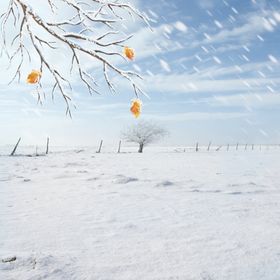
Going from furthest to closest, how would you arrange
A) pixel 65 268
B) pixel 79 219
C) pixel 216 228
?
pixel 79 219 → pixel 216 228 → pixel 65 268

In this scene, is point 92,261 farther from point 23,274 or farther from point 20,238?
point 20,238

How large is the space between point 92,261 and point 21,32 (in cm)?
284

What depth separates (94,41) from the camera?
2.70 meters

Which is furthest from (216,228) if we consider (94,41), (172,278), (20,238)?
(94,41)

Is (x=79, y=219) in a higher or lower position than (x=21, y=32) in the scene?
lower

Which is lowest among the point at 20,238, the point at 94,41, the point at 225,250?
the point at 20,238

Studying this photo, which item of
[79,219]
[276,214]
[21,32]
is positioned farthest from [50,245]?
[276,214]

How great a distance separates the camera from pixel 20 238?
17.7 feet

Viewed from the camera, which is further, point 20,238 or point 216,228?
point 216,228

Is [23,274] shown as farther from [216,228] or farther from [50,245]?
[216,228]

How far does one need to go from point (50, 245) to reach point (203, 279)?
90.3 inches

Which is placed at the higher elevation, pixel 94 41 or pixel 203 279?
pixel 94 41

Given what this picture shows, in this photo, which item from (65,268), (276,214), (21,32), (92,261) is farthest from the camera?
(276,214)

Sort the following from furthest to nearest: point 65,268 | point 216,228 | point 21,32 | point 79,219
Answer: point 79,219
point 216,228
point 65,268
point 21,32
